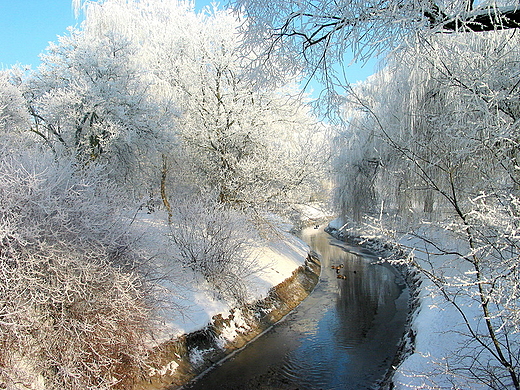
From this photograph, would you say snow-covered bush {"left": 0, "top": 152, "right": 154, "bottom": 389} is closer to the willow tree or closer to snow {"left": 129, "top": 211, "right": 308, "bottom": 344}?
snow {"left": 129, "top": 211, "right": 308, "bottom": 344}

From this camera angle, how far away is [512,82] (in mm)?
3920

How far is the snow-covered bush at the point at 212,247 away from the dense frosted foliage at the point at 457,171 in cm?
455

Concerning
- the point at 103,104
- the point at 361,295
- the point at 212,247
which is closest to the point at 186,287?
the point at 212,247

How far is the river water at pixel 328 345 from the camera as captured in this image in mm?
7703

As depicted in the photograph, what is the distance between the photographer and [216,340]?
910 centimetres

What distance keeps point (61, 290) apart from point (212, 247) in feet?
16.2

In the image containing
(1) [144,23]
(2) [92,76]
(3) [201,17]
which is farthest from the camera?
(1) [144,23]

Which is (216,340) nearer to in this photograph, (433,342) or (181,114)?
(433,342)

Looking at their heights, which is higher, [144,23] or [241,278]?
[144,23]

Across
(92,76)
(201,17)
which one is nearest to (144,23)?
(201,17)

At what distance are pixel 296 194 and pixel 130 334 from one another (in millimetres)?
9136

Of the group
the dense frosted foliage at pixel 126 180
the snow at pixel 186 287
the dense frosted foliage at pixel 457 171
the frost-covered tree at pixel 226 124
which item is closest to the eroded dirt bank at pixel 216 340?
the snow at pixel 186 287

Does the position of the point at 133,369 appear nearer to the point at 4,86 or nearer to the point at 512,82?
the point at 512,82

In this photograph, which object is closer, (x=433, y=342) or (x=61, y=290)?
(x=61, y=290)
